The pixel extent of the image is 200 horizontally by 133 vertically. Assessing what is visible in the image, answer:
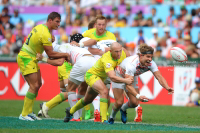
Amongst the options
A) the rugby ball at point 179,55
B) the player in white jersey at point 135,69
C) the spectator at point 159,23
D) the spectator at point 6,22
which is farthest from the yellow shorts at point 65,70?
the spectator at point 6,22

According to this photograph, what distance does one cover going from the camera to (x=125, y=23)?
19.4 meters

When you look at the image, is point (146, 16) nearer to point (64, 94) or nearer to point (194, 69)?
point (194, 69)

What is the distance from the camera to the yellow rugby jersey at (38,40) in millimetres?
9281

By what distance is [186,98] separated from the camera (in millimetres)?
15258

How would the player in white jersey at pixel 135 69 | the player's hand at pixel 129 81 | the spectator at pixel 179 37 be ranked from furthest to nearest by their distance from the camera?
the spectator at pixel 179 37, the player in white jersey at pixel 135 69, the player's hand at pixel 129 81

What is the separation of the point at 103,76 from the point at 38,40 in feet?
6.13

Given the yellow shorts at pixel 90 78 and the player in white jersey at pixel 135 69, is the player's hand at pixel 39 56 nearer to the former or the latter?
the yellow shorts at pixel 90 78

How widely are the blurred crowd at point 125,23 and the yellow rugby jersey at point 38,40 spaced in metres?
7.09

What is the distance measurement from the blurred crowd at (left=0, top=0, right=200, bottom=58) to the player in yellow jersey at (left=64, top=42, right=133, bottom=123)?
25.0 feet

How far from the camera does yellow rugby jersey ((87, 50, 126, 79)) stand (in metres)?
8.53

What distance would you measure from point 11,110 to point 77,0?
1145cm

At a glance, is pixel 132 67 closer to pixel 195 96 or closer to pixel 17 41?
pixel 195 96

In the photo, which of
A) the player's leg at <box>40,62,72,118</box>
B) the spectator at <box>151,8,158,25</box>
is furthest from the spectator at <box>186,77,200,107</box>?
the player's leg at <box>40,62,72,118</box>

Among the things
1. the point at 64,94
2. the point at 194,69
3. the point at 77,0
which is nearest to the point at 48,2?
the point at 77,0
